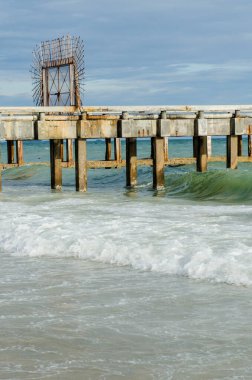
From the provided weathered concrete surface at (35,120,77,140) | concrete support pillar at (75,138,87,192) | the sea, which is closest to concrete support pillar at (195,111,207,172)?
concrete support pillar at (75,138,87,192)

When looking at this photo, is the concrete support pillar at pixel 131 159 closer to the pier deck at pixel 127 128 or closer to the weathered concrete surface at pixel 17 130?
the pier deck at pixel 127 128

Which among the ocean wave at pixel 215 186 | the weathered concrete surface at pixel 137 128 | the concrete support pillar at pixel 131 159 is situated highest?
the weathered concrete surface at pixel 137 128

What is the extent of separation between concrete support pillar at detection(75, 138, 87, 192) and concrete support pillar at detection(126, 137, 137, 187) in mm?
2151

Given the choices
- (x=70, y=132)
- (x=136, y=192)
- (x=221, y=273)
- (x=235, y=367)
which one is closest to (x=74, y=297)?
(x=221, y=273)

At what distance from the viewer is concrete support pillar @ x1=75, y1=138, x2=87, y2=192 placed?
21.0 meters

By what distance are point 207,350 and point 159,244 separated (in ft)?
15.4

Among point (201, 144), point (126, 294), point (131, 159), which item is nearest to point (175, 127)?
point (201, 144)

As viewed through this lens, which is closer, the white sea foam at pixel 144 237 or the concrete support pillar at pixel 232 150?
the white sea foam at pixel 144 237

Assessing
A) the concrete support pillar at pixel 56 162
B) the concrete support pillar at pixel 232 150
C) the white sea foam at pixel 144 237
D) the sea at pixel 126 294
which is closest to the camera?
the sea at pixel 126 294

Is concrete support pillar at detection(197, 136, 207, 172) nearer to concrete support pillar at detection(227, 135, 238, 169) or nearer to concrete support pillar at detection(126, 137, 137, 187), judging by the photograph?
concrete support pillar at detection(227, 135, 238, 169)

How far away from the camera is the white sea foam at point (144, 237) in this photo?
31.1ft

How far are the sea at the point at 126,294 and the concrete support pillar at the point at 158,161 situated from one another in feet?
20.0

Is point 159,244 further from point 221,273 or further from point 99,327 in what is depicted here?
point 99,327

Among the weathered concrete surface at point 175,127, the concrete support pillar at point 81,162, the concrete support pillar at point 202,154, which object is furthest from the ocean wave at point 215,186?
the concrete support pillar at point 81,162
